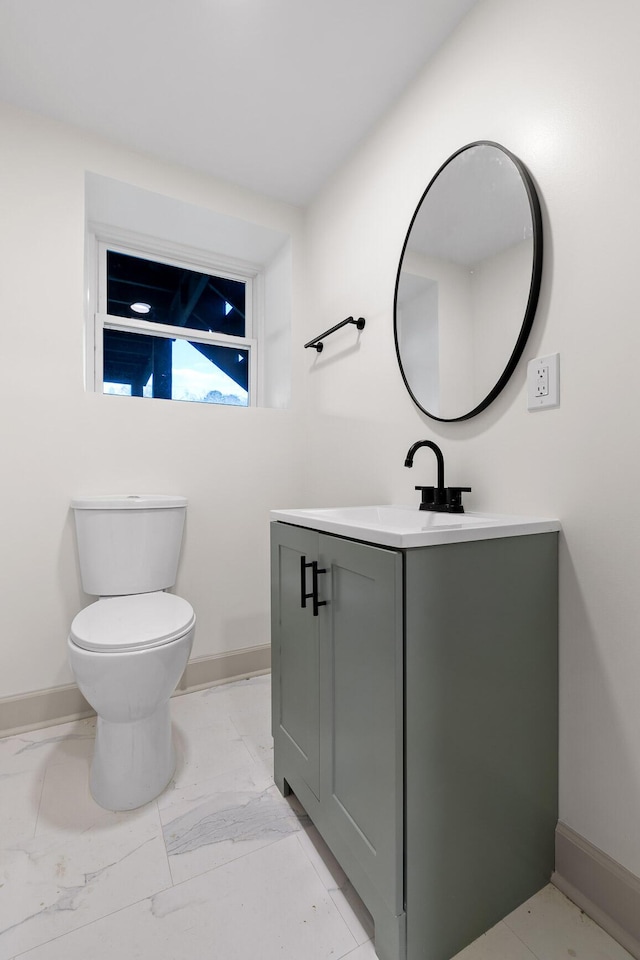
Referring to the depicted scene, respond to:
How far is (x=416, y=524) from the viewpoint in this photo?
1.27 m

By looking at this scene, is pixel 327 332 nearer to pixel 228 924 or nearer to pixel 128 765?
pixel 128 765

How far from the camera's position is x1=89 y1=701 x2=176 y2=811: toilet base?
1.24m

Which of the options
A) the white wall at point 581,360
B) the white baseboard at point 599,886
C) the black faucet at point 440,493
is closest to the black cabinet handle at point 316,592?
the black faucet at point 440,493

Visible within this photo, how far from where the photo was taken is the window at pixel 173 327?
2.09m

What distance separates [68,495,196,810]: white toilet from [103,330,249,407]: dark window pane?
2.41 feet

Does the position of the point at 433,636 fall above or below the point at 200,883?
above

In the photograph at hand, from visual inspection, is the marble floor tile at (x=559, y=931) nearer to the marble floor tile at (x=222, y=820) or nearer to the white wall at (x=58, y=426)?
the marble floor tile at (x=222, y=820)

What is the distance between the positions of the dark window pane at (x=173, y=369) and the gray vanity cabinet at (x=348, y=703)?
1.27 meters

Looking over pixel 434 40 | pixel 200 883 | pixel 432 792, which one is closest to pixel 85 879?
pixel 200 883

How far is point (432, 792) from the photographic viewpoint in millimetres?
807

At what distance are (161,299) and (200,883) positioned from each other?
2.26m

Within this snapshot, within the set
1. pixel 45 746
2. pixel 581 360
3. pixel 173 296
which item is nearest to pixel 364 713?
pixel 581 360

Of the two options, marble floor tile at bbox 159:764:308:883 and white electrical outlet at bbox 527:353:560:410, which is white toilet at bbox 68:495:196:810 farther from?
white electrical outlet at bbox 527:353:560:410

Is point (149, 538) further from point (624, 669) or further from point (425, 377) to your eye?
point (624, 669)
